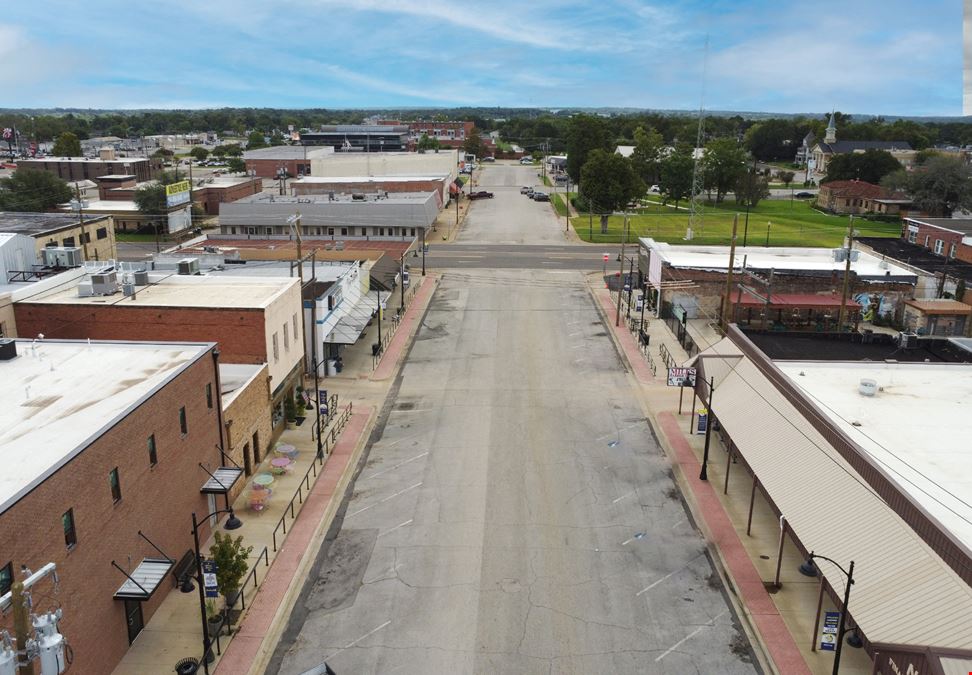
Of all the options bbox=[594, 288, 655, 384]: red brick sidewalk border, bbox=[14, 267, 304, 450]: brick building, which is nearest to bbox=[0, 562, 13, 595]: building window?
bbox=[14, 267, 304, 450]: brick building

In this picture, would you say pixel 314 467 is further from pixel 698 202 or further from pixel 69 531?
pixel 698 202

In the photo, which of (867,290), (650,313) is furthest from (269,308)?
(867,290)

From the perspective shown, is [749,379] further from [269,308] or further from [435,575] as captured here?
[269,308]

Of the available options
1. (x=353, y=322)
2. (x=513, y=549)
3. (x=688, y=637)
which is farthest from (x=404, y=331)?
(x=688, y=637)

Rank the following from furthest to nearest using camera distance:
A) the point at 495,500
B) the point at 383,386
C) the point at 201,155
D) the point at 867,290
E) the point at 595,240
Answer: the point at 201,155 < the point at 595,240 < the point at 867,290 < the point at 383,386 < the point at 495,500

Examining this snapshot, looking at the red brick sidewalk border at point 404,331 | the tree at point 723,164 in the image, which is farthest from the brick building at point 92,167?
the tree at point 723,164

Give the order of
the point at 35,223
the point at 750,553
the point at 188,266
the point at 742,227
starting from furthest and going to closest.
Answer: the point at 742,227, the point at 35,223, the point at 188,266, the point at 750,553
